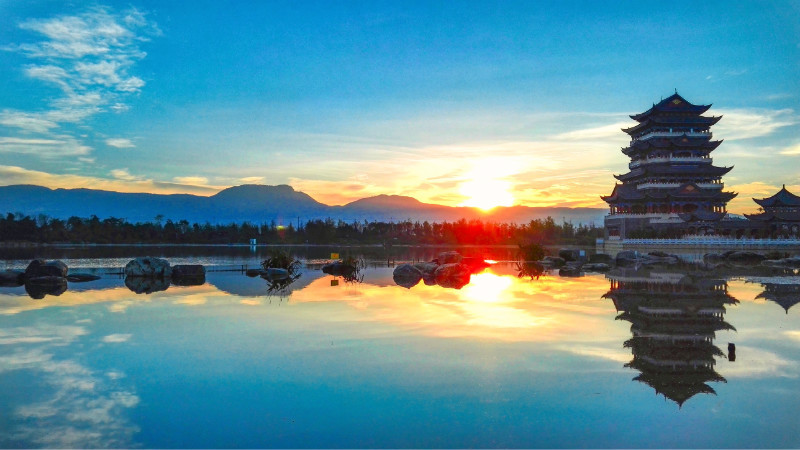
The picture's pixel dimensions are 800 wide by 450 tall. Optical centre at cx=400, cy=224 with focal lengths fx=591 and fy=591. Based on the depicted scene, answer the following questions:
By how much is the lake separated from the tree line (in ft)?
223

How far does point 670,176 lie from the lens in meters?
59.5

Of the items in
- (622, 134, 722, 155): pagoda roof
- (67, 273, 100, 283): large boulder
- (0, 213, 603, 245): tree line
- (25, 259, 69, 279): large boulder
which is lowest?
(67, 273, 100, 283): large boulder

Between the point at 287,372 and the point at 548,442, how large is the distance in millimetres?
3945

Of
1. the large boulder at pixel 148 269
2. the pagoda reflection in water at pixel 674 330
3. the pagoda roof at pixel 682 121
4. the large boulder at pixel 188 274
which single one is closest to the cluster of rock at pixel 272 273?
Answer: the large boulder at pixel 188 274

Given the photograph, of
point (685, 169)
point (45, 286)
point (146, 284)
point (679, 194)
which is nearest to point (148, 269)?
point (146, 284)

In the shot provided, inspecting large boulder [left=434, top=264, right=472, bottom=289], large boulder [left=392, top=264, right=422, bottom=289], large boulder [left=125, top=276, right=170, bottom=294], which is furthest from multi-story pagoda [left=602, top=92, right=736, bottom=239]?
large boulder [left=125, top=276, right=170, bottom=294]

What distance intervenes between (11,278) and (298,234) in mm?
73024

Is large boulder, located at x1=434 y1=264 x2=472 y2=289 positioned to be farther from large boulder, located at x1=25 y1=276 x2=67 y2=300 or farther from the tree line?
the tree line

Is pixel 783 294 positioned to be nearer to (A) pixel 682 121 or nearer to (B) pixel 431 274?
(B) pixel 431 274

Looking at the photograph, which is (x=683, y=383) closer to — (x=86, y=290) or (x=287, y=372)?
(x=287, y=372)

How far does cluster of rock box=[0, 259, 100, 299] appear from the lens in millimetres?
20719

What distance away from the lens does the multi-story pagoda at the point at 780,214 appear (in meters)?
54.6

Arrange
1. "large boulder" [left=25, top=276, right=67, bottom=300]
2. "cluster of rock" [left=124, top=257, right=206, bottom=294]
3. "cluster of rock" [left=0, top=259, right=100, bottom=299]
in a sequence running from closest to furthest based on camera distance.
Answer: "large boulder" [left=25, top=276, right=67, bottom=300] < "cluster of rock" [left=0, top=259, right=100, bottom=299] < "cluster of rock" [left=124, top=257, right=206, bottom=294]

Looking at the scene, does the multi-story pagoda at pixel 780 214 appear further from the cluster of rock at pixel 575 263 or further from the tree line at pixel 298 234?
the cluster of rock at pixel 575 263
